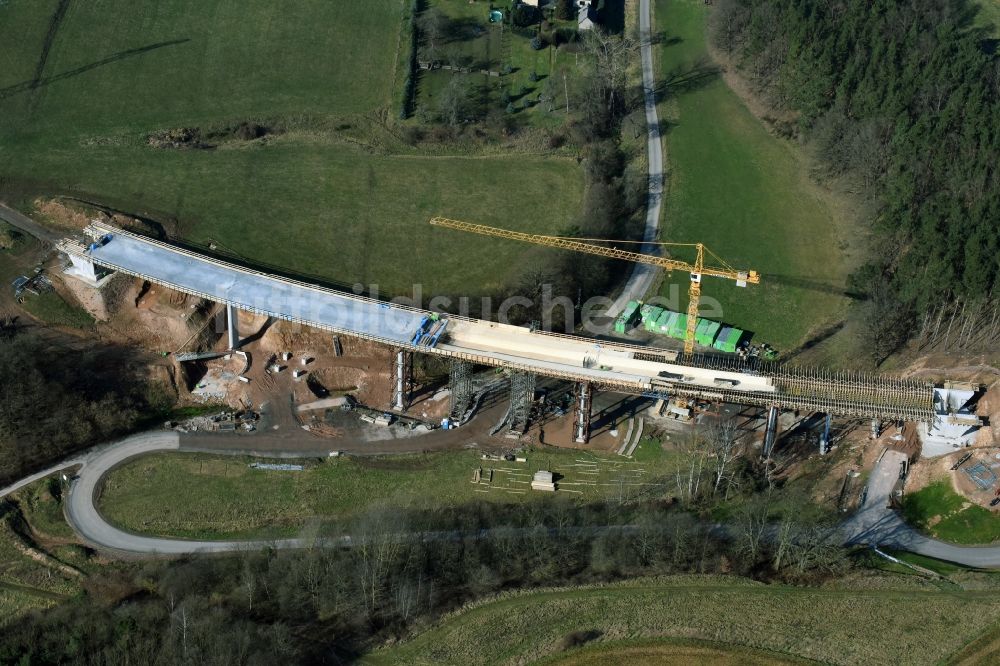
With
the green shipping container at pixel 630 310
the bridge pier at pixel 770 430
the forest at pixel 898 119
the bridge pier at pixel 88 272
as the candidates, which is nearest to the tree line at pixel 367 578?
the bridge pier at pixel 770 430

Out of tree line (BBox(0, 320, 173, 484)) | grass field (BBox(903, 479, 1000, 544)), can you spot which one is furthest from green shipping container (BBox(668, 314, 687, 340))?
tree line (BBox(0, 320, 173, 484))

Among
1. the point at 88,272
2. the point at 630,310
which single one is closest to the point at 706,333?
the point at 630,310

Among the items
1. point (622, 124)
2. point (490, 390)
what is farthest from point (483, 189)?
point (490, 390)

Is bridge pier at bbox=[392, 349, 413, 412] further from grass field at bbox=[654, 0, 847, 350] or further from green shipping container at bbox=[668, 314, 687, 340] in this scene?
grass field at bbox=[654, 0, 847, 350]

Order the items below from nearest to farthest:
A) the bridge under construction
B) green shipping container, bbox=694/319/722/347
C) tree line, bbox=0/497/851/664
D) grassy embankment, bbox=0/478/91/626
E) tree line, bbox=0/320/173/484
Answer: tree line, bbox=0/497/851/664, grassy embankment, bbox=0/478/91/626, the bridge under construction, tree line, bbox=0/320/173/484, green shipping container, bbox=694/319/722/347

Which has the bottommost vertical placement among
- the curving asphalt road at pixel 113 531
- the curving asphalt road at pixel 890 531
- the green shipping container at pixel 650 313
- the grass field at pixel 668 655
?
the grass field at pixel 668 655

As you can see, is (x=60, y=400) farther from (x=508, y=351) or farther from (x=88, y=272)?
(x=508, y=351)

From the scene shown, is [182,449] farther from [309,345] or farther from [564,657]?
[564,657]

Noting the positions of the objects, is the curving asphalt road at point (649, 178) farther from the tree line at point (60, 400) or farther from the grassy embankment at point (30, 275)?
the grassy embankment at point (30, 275)
